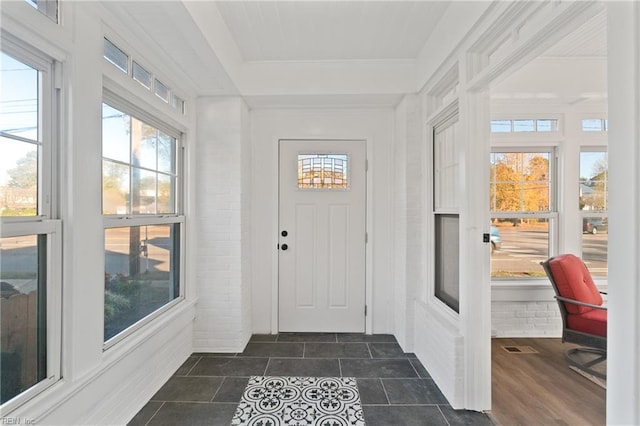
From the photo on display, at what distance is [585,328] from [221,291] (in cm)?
305

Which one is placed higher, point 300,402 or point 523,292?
point 523,292

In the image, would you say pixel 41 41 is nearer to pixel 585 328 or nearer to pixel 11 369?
pixel 11 369

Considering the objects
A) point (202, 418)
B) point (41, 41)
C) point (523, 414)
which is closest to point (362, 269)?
point (523, 414)

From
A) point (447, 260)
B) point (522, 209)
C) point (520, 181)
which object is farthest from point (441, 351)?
point (520, 181)

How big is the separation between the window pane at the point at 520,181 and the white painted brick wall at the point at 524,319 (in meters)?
0.99

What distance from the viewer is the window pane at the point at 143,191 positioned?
6.70 feet

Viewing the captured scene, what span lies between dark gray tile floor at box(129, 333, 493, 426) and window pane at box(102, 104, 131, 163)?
1.63m

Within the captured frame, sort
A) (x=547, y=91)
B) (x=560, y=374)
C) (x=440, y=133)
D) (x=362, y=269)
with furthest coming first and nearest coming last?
(x=362, y=269)
(x=547, y=91)
(x=440, y=133)
(x=560, y=374)

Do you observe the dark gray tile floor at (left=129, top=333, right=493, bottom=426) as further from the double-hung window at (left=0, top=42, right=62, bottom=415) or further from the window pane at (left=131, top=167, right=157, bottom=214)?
the window pane at (left=131, top=167, right=157, bottom=214)

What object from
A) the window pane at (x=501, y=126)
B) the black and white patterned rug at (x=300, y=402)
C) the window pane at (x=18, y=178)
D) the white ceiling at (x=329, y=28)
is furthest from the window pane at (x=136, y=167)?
the window pane at (x=501, y=126)

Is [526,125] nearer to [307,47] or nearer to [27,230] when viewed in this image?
[307,47]

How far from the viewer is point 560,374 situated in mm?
2430

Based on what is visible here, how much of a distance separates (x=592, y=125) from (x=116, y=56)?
4185 millimetres

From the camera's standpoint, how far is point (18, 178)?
128cm
